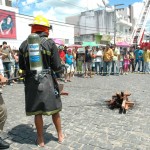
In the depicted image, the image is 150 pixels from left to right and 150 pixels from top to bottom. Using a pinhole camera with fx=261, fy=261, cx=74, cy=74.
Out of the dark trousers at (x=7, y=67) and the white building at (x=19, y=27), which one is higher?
the white building at (x=19, y=27)

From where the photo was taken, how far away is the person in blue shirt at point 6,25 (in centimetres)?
2531

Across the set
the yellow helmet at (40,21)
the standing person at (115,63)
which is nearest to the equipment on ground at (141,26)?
the standing person at (115,63)

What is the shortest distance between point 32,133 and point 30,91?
1.22 metres

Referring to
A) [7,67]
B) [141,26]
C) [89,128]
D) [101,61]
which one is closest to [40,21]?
[89,128]

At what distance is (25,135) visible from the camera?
15.5 feet

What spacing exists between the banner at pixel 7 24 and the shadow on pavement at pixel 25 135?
70.4ft

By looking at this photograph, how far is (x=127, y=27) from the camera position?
63.0m

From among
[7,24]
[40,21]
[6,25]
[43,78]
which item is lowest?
[43,78]

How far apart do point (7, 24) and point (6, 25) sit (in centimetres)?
21

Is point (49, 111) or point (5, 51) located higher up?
point (5, 51)

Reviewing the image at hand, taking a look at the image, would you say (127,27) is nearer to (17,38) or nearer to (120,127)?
(17,38)

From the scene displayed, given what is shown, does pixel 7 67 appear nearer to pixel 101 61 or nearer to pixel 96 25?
pixel 101 61

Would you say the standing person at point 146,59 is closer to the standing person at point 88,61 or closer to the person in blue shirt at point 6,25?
the standing person at point 88,61

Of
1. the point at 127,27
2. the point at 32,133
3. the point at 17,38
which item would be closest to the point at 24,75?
the point at 32,133
